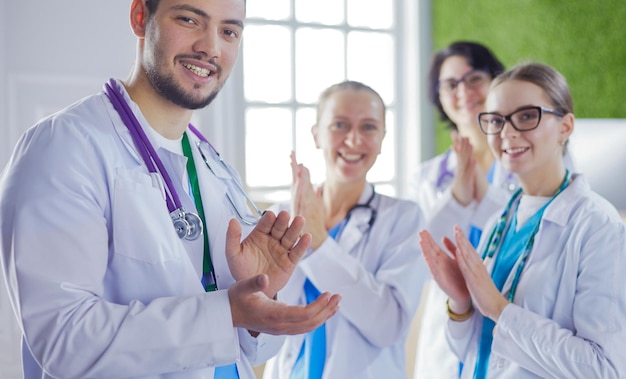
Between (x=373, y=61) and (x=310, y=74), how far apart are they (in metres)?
0.52

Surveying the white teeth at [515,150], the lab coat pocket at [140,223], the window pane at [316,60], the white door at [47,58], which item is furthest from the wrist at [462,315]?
the window pane at [316,60]

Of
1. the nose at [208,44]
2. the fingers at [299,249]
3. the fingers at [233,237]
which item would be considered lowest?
the fingers at [299,249]

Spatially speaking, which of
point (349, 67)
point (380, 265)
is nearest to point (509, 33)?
point (349, 67)

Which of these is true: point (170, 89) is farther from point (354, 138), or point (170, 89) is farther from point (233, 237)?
point (354, 138)

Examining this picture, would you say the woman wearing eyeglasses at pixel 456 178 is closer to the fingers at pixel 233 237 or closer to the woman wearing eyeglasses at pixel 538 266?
the woman wearing eyeglasses at pixel 538 266

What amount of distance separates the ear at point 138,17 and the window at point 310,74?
7.43 feet

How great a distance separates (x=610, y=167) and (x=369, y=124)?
57.7 inches

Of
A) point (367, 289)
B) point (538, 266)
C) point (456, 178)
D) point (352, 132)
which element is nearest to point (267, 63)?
point (456, 178)

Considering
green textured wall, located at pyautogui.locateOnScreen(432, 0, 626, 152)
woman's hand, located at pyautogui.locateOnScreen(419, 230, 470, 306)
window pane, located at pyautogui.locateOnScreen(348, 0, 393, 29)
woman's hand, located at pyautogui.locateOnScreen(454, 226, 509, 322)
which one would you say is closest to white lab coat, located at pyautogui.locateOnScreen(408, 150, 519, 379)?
woman's hand, located at pyautogui.locateOnScreen(419, 230, 470, 306)

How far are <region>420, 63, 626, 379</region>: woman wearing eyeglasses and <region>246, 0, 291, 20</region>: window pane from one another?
84.1 inches

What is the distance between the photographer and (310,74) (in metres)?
4.14

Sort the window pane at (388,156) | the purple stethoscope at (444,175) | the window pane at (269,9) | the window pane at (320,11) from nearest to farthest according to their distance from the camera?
the purple stethoscope at (444,175)
the window pane at (269,9)
the window pane at (320,11)
the window pane at (388,156)

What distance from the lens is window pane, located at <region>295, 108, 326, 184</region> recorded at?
4105 mm

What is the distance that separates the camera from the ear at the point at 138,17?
57.2 inches
